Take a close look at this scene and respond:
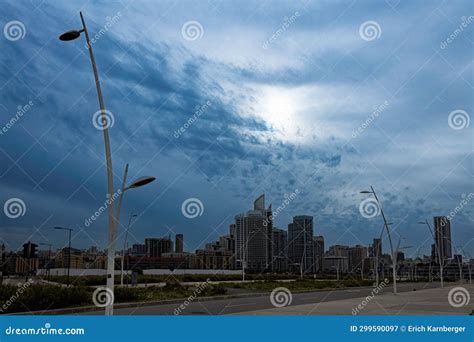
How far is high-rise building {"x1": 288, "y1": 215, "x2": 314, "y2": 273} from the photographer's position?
2857 inches

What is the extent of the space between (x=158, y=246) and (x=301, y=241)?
2480 centimetres

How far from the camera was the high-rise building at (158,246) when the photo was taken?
6022cm

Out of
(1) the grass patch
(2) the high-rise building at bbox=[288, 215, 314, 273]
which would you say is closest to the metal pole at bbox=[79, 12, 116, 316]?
(1) the grass patch

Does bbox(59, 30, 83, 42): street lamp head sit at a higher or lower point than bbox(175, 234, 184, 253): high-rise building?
higher

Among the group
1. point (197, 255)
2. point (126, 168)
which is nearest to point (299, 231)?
point (197, 255)

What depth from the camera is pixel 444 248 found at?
66.4m

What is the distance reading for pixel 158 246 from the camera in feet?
201

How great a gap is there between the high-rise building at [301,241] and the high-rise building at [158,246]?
64.4ft

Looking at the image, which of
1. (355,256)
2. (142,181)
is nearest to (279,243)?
(355,256)

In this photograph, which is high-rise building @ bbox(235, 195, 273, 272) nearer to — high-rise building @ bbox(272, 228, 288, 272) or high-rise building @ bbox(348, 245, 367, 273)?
high-rise building @ bbox(272, 228, 288, 272)

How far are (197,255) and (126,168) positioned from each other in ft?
213

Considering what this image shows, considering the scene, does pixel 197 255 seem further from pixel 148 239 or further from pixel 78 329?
pixel 78 329

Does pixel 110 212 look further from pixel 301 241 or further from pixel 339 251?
pixel 339 251

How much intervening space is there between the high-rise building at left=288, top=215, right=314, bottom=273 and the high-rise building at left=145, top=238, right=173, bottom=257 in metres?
19.6
